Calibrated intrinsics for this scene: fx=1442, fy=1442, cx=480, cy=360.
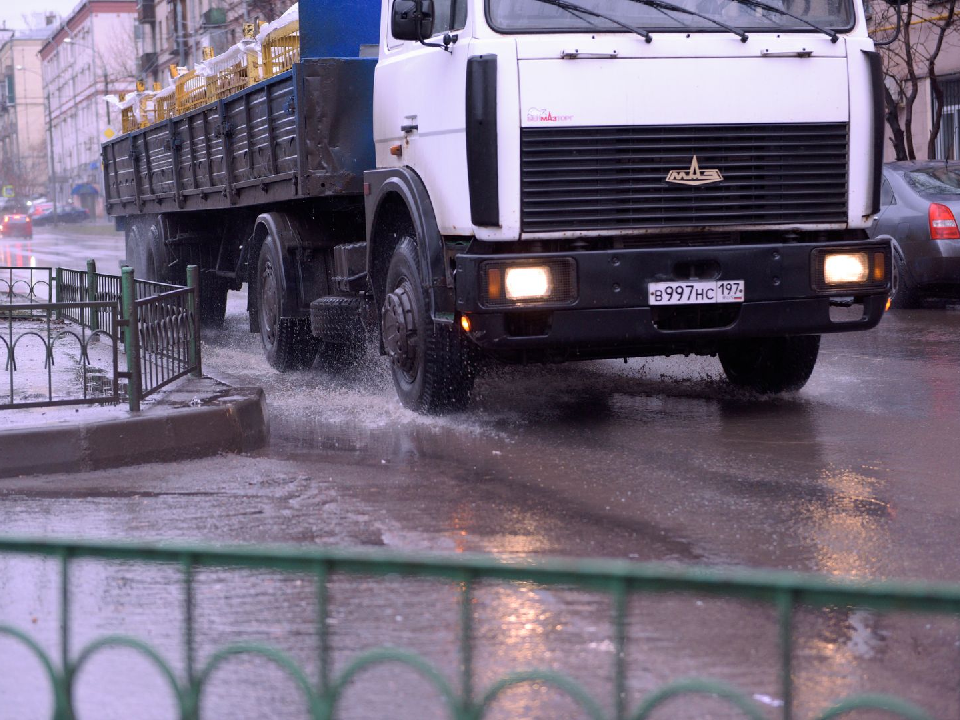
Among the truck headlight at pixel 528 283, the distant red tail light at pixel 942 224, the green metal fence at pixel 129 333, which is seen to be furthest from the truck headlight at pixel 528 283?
the distant red tail light at pixel 942 224

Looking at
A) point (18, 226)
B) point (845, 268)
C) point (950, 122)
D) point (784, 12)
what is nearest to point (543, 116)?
point (784, 12)

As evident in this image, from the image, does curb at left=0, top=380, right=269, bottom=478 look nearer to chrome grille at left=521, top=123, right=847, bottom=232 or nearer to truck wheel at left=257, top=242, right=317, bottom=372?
chrome grille at left=521, top=123, right=847, bottom=232

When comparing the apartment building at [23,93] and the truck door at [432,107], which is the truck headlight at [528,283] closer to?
the truck door at [432,107]

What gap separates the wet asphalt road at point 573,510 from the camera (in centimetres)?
264

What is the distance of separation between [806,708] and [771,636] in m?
0.36

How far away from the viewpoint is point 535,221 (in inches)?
291

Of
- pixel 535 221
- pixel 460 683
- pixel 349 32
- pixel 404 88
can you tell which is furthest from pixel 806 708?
pixel 349 32

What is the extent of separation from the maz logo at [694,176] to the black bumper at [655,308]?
1.15 ft

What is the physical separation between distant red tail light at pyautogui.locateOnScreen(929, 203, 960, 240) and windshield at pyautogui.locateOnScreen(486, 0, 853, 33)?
6873 mm

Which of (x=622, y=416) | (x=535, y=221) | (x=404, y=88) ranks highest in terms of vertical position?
(x=404, y=88)

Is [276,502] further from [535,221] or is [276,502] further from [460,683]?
[460,683]

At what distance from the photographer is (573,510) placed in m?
5.82

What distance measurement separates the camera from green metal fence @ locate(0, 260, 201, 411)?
786 centimetres

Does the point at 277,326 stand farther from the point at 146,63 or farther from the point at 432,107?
the point at 146,63
